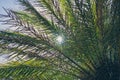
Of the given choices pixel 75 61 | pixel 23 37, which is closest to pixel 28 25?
pixel 23 37

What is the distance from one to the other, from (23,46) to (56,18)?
3.85 feet

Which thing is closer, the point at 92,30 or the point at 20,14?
the point at 92,30

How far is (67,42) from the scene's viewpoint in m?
9.11

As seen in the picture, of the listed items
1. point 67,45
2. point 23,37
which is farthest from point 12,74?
point 67,45

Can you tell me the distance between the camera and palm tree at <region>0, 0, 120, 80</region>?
8836mm

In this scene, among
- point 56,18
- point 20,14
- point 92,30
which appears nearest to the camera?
point 92,30

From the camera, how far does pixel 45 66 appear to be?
9.31 metres

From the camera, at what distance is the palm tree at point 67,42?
29.0ft

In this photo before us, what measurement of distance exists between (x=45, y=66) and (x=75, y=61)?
2.68 feet

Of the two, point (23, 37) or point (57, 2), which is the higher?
point (57, 2)

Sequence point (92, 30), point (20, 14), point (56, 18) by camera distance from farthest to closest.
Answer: point (20, 14) → point (56, 18) → point (92, 30)

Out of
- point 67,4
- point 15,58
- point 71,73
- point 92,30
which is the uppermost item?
point 67,4

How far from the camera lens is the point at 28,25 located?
943 centimetres

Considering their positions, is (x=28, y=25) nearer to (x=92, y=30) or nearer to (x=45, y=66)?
(x=45, y=66)
